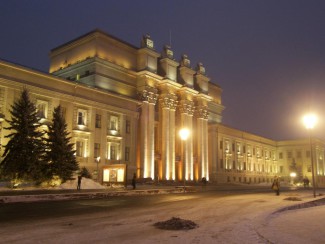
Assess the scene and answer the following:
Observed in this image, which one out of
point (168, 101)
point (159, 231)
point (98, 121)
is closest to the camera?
point (159, 231)

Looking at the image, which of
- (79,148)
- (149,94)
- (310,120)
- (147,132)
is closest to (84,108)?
(79,148)

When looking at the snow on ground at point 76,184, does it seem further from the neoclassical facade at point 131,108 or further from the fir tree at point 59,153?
the neoclassical facade at point 131,108

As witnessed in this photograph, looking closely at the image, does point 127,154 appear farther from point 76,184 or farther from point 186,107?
point 186,107

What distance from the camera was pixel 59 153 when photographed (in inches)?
1324

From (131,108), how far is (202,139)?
830 inches

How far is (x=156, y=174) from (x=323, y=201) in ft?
127

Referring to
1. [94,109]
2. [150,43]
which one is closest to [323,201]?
[94,109]

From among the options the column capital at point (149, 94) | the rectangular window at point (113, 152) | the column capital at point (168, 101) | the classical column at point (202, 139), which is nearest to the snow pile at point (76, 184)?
the rectangular window at point (113, 152)

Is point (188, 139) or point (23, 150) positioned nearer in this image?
point (23, 150)

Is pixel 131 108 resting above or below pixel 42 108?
above

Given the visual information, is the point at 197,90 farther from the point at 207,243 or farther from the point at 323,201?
the point at 207,243

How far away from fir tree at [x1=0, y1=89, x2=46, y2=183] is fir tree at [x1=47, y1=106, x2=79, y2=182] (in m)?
1.62

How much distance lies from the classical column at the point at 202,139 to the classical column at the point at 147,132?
14.5m

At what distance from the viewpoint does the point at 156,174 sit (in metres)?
58.2
